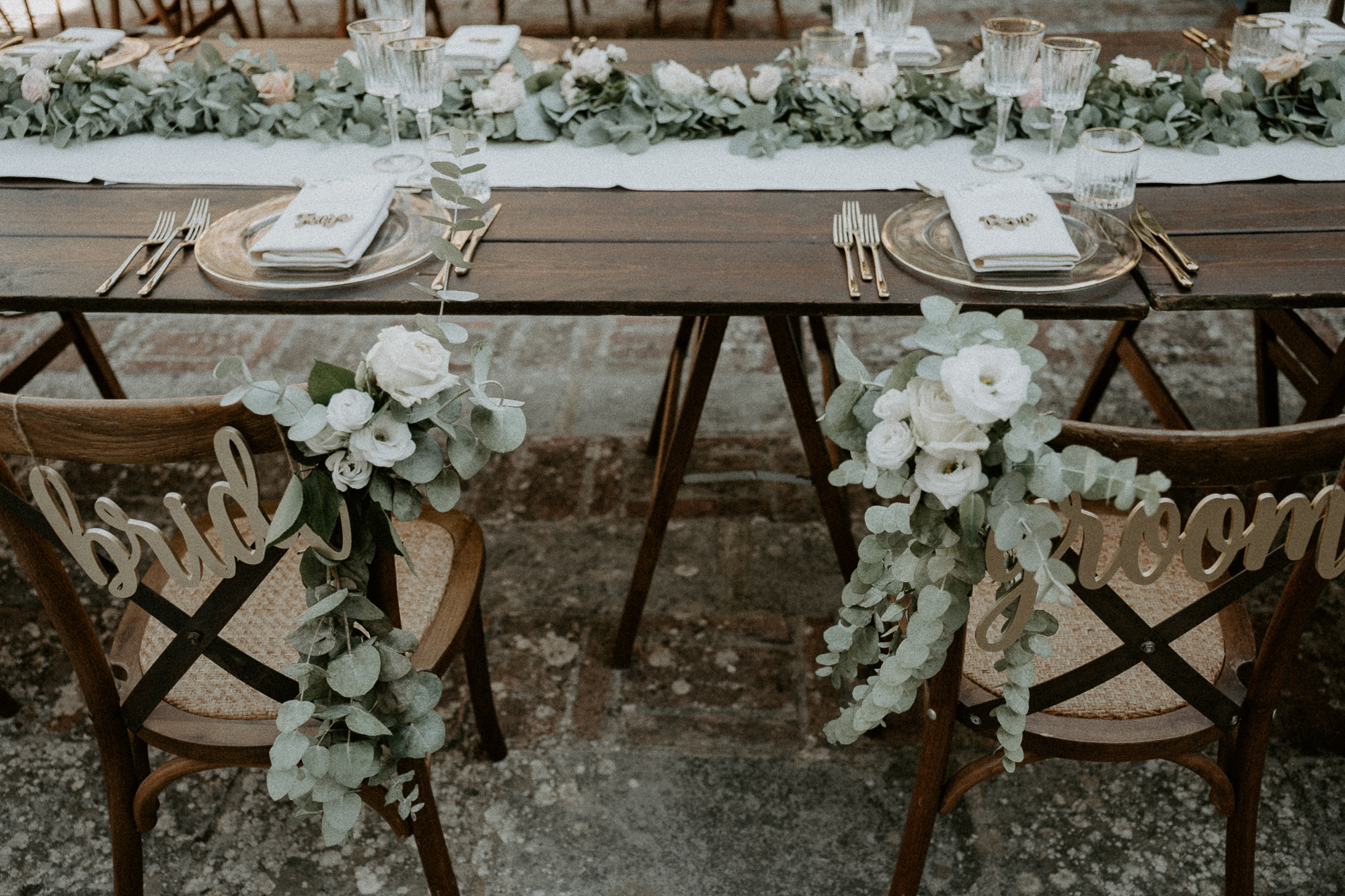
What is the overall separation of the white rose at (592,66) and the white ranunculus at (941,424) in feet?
3.76

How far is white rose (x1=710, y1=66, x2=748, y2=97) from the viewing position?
1793mm

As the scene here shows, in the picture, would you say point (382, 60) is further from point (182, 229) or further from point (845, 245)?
point (845, 245)

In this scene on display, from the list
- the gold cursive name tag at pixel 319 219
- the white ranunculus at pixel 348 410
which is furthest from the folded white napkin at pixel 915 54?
the white ranunculus at pixel 348 410

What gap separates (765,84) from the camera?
69.5 inches

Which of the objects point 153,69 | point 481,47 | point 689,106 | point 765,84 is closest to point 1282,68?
point 765,84

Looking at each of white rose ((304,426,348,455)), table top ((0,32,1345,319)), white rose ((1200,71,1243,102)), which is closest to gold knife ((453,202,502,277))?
table top ((0,32,1345,319))

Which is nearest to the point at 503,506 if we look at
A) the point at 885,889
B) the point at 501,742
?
the point at 501,742

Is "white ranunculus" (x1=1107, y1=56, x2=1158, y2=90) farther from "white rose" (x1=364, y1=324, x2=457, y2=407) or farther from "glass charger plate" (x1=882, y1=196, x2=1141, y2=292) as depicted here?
"white rose" (x1=364, y1=324, x2=457, y2=407)

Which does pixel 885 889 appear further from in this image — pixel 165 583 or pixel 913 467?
pixel 165 583

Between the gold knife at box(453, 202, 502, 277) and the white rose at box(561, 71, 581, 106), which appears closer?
the gold knife at box(453, 202, 502, 277)

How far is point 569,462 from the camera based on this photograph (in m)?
2.30

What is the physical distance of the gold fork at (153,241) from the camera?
52.9 inches

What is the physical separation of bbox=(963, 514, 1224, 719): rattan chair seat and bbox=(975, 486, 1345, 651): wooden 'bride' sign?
0.13 metres

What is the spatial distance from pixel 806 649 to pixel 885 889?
46 cm
